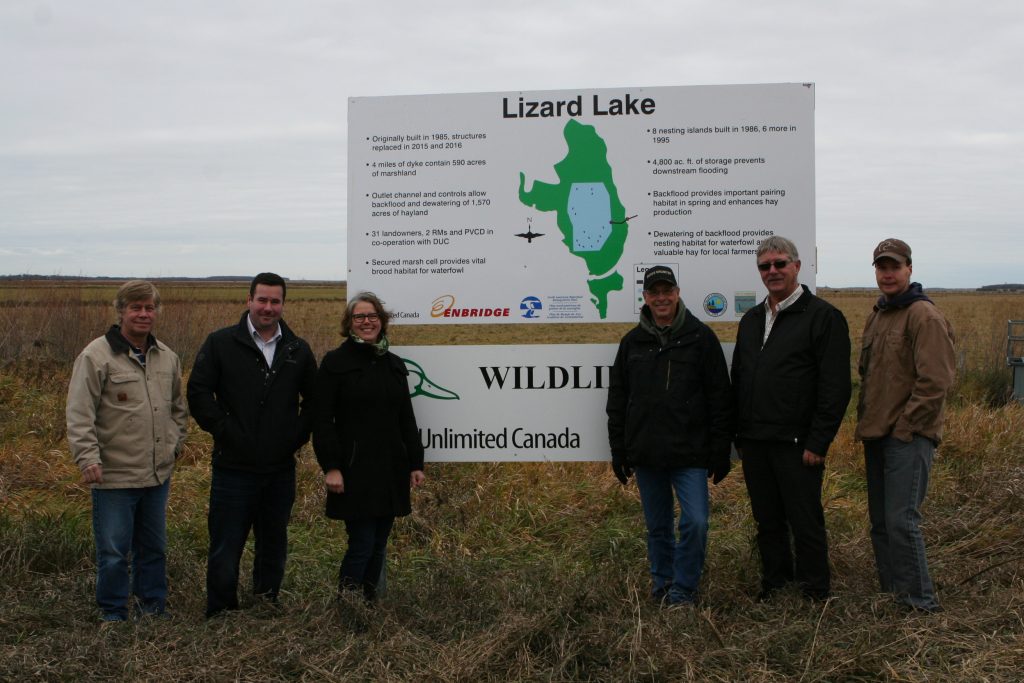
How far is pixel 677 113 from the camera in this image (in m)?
6.17

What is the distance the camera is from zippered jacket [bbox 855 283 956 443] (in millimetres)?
4879

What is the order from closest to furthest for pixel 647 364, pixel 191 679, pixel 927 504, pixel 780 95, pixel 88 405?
1. pixel 191 679
2. pixel 88 405
3. pixel 647 364
4. pixel 780 95
5. pixel 927 504

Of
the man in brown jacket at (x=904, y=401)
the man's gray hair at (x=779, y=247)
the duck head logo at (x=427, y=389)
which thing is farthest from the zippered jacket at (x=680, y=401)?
the duck head logo at (x=427, y=389)

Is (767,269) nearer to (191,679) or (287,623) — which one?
(287,623)

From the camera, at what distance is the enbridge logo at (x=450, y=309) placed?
20.5 ft

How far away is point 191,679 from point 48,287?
16508 millimetres

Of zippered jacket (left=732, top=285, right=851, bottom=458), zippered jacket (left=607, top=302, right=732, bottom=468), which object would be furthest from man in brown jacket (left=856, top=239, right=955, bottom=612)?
zippered jacket (left=607, top=302, right=732, bottom=468)

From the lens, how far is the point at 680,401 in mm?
5320

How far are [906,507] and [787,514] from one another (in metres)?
0.64

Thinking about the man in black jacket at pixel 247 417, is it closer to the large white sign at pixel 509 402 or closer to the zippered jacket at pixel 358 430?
the zippered jacket at pixel 358 430

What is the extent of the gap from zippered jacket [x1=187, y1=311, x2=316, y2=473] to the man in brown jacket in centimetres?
331

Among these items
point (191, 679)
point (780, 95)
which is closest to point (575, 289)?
point (780, 95)

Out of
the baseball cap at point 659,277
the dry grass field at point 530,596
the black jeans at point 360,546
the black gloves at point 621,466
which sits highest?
the baseball cap at point 659,277

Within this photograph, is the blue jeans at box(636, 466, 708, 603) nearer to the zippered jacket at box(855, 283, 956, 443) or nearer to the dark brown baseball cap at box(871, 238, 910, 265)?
the zippered jacket at box(855, 283, 956, 443)
